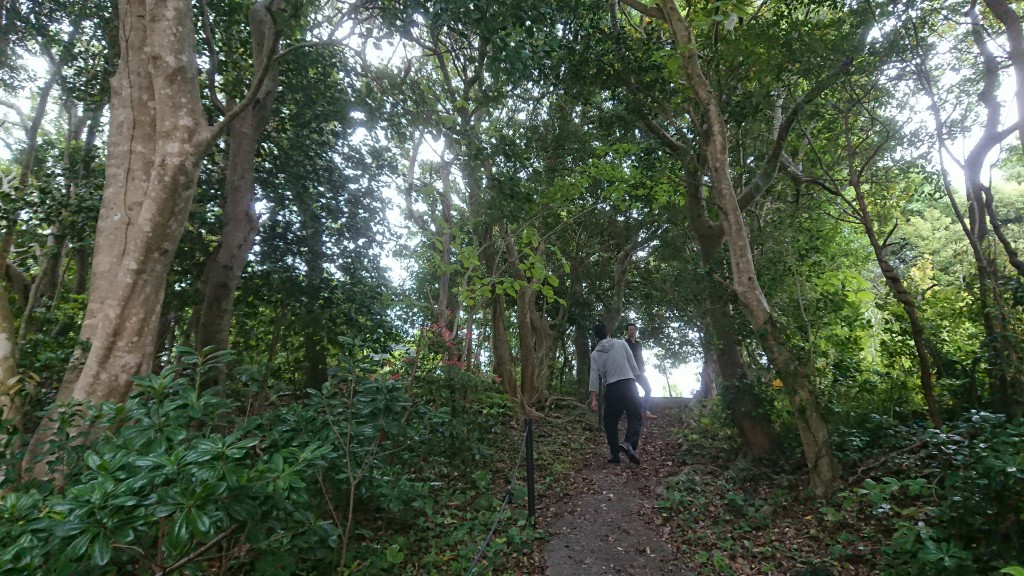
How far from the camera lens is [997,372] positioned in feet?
15.4

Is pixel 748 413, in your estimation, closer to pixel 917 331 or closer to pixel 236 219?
pixel 917 331

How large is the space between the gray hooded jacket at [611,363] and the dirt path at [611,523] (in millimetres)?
1253

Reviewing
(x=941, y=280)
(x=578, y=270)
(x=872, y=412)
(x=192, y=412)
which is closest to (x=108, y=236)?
(x=192, y=412)

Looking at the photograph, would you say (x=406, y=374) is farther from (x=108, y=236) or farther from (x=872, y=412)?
(x=872, y=412)

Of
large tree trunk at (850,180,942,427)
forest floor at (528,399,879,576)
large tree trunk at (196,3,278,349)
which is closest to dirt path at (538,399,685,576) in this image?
forest floor at (528,399,879,576)

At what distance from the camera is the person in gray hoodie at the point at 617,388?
6.77 metres

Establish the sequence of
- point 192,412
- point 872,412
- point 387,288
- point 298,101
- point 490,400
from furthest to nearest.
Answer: point 387,288 < point 298,101 < point 490,400 < point 872,412 < point 192,412

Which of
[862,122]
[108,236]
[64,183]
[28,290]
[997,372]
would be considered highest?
[862,122]

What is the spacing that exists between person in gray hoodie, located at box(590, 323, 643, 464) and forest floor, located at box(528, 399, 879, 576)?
1.51ft

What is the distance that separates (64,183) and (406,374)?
5.93 meters

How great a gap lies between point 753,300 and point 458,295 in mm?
Result: 3368

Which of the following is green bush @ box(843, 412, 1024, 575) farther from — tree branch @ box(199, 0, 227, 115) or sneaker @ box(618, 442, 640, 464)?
tree branch @ box(199, 0, 227, 115)

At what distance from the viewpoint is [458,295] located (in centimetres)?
648

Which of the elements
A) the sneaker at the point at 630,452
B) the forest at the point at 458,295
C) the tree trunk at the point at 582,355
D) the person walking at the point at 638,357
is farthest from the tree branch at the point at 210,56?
the tree trunk at the point at 582,355
